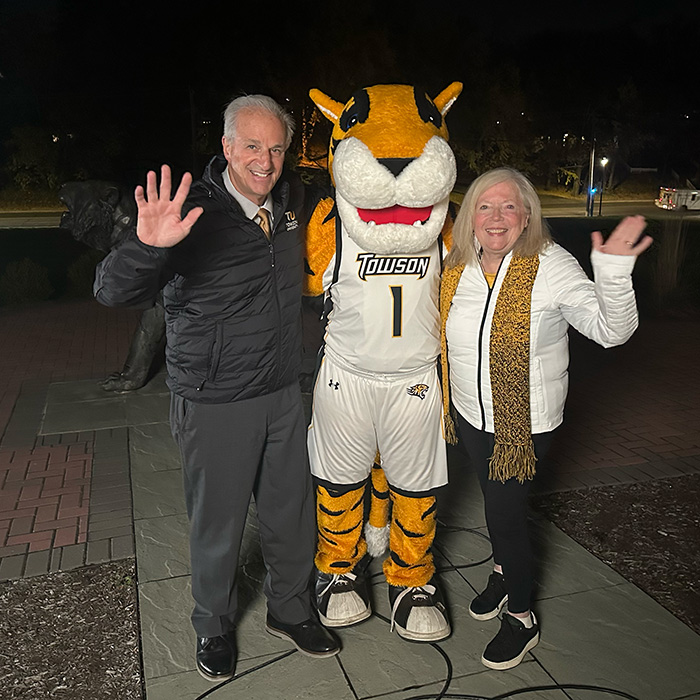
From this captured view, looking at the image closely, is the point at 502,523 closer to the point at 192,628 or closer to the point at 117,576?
the point at 192,628

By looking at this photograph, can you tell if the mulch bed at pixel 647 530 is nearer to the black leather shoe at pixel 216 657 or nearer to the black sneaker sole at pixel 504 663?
the black sneaker sole at pixel 504 663

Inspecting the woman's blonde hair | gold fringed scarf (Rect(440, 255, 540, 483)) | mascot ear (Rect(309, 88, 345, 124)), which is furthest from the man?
gold fringed scarf (Rect(440, 255, 540, 483))

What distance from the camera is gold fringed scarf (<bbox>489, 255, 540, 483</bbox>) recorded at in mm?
2668

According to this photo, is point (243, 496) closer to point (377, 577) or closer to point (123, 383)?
point (377, 577)

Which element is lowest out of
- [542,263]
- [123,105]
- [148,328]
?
[148,328]

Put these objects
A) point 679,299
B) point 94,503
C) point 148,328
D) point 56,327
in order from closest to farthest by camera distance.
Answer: point 94,503 < point 148,328 < point 56,327 < point 679,299

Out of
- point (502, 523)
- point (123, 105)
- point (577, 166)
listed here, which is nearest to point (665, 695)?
point (502, 523)

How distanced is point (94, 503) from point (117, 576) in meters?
0.97

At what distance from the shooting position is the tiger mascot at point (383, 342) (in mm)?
2748

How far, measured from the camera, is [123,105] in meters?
29.6

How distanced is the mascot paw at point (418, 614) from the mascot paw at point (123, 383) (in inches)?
162

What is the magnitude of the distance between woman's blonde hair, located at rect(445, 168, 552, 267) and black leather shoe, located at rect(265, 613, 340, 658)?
162 centimetres

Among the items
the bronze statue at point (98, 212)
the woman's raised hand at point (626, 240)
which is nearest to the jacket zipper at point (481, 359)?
the woman's raised hand at point (626, 240)

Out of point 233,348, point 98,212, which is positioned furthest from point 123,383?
point 233,348
